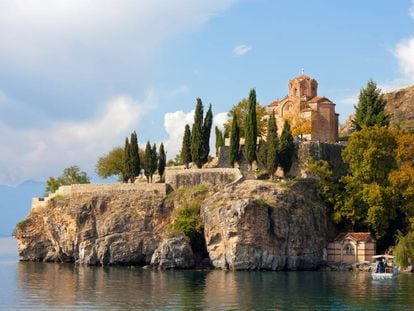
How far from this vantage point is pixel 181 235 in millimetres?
67625

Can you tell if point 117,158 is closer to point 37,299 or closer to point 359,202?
point 359,202

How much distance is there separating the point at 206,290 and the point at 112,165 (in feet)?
146

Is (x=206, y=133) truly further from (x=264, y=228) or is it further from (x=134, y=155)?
(x=264, y=228)

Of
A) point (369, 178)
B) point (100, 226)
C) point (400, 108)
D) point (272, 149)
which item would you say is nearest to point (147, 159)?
point (100, 226)

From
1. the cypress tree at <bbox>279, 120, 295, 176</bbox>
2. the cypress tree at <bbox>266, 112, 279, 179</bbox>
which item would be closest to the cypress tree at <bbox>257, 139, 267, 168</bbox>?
the cypress tree at <bbox>266, 112, 279, 179</bbox>

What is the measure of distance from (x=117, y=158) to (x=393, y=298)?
169 feet

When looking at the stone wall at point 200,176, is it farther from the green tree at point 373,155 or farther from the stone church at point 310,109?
the stone church at point 310,109

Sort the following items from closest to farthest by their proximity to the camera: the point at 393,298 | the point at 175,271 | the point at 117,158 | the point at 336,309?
1. the point at 336,309
2. the point at 393,298
3. the point at 175,271
4. the point at 117,158

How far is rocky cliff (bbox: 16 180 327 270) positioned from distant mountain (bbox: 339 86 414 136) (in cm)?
4523

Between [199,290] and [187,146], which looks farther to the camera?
[187,146]

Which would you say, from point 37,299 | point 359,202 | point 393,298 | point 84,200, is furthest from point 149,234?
point 393,298

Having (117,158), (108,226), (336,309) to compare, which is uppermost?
(117,158)

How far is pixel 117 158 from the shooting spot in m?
91.6

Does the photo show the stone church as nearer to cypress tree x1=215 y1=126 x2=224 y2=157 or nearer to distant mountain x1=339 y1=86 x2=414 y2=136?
cypress tree x1=215 y1=126 x2=224 y2=157
